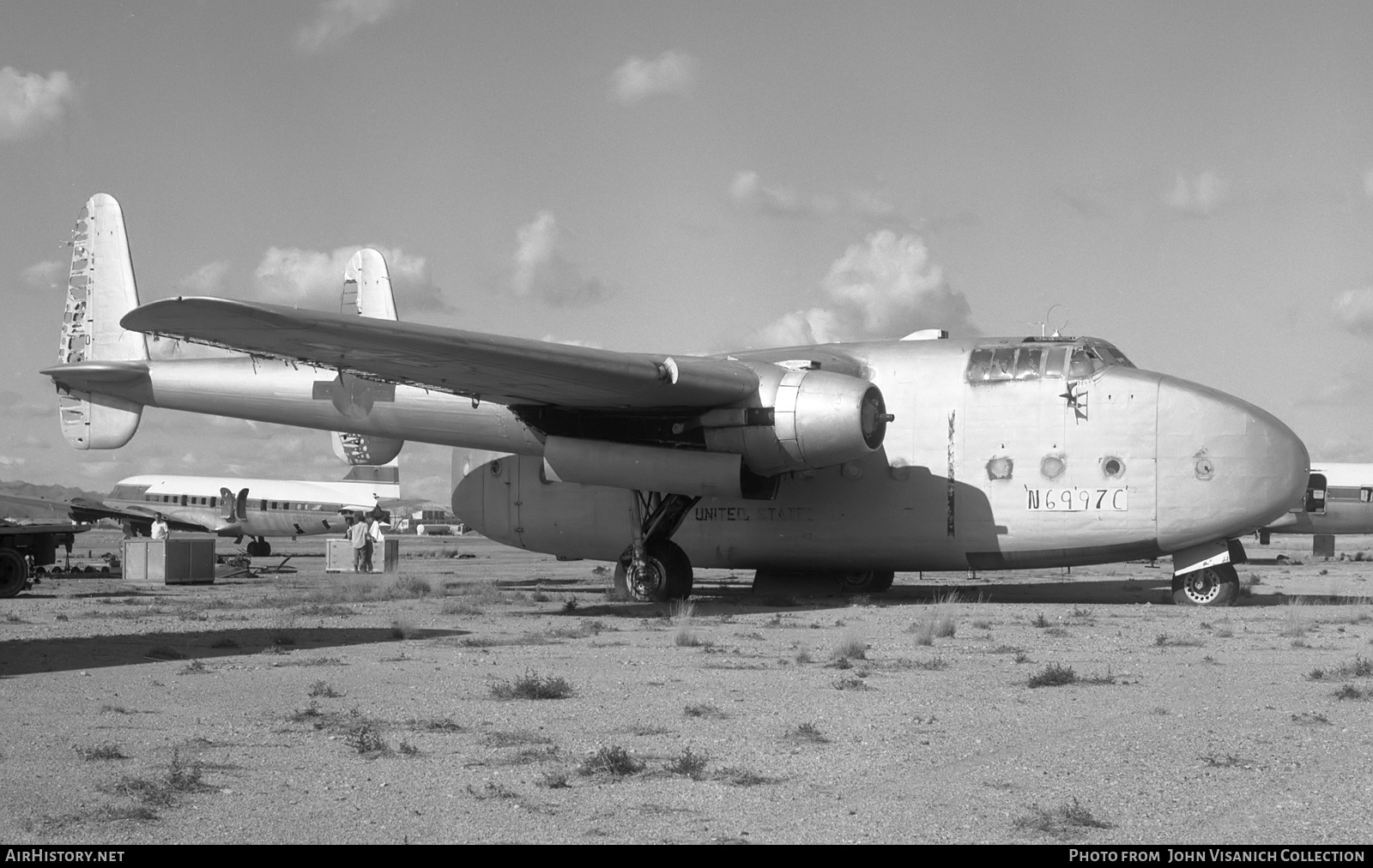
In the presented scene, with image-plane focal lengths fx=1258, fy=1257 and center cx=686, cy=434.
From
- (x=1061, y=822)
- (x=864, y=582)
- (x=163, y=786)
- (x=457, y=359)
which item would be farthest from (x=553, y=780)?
(x=864, y=582)

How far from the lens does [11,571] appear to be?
70.6 feet

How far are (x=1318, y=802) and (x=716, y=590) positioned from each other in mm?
17560

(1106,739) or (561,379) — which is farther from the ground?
(561,379)

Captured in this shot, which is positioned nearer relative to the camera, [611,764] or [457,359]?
[611,764]

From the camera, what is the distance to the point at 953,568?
62.6 feet

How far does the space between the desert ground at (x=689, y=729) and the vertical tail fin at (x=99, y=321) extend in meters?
6.64

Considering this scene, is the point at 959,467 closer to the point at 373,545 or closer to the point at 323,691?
the point at 323,691

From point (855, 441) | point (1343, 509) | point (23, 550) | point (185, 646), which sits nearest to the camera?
point (185, 646)

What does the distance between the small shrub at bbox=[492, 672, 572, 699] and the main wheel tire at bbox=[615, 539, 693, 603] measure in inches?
345

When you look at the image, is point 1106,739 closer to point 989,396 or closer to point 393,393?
point 989,396

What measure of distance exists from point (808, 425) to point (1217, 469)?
562 centimetres

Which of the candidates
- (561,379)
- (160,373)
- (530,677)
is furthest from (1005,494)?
(160,373)

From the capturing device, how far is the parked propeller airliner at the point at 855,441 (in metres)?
16.7

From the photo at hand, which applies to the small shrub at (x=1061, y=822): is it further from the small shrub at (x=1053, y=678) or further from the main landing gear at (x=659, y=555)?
the main landing gear at (x=659, y=555)
